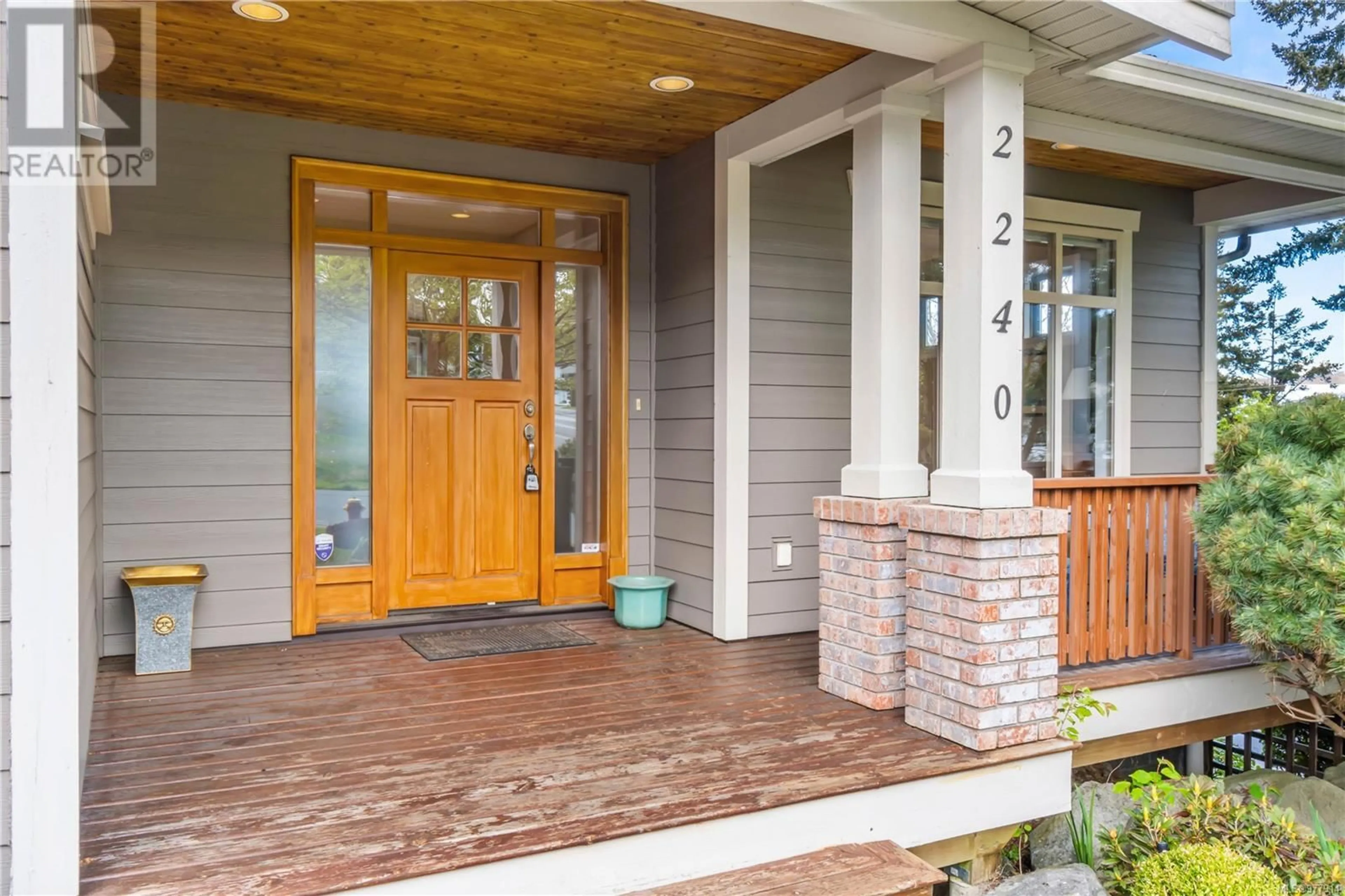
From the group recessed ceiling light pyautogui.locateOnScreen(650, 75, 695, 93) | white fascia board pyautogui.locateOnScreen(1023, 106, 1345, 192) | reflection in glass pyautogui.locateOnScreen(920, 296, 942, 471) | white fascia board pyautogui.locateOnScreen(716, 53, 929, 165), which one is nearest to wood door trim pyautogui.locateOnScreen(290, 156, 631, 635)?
→ white fascia board pyautogui.locateOnScreen(716, 53, 929, 165)

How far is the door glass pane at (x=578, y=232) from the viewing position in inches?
198

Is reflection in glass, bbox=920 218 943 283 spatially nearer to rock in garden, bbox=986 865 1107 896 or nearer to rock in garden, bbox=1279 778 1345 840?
rock in garden, bbox=1279 778 1345 840

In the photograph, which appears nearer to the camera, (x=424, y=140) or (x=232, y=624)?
(x=232, y=624)

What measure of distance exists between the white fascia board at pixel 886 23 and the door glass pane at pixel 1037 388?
8.62 feet

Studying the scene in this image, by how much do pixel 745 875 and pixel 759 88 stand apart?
121 inches

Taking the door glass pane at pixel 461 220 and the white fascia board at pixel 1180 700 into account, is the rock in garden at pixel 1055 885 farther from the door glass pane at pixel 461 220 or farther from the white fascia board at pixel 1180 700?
the door glass pane at pixel 461 220

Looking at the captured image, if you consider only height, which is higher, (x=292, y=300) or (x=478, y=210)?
(x=478, y=210)

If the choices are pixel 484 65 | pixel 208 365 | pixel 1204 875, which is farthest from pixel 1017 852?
pixel 208 365

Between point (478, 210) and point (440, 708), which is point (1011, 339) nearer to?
point (440, 708)

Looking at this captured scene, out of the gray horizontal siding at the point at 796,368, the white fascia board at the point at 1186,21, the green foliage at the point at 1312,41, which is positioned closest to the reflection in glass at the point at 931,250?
the gray horizontal siding at the point at 796,368

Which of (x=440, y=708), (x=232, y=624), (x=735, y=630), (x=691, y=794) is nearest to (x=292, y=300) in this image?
(x=232, y=624)

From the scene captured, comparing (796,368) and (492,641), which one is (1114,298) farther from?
(492,641)

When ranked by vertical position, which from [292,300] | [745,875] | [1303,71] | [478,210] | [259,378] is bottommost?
[745,875]

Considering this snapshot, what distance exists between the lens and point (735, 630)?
14.8 feet
